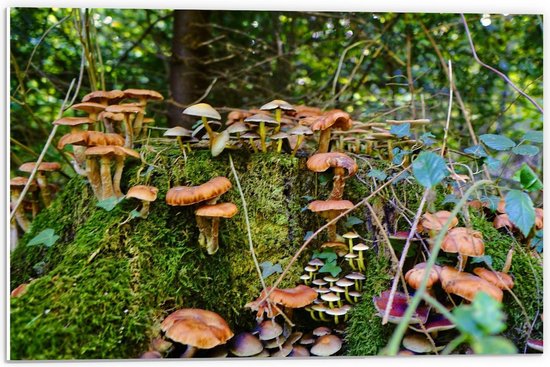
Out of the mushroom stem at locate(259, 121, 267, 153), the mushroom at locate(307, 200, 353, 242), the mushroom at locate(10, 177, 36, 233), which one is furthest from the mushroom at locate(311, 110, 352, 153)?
the mushroom at locate(10, 177, 36, 233)

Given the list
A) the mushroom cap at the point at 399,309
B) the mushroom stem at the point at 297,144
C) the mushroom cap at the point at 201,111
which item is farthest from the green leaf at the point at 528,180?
the mushroom cap at the point at 201,111

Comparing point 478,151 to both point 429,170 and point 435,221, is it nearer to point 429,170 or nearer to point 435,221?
point 435,221

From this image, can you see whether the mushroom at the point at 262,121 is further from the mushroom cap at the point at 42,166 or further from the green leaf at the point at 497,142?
the mushroom cap at the point at 42,166

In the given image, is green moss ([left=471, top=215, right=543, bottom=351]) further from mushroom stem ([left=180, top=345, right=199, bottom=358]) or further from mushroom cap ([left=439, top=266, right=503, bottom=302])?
mushroom stem ([left=180, top=345, right=199, bottom=358])

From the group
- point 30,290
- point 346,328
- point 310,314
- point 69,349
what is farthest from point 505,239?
point 30,290

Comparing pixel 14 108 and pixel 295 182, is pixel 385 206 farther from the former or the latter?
pixel 14 108

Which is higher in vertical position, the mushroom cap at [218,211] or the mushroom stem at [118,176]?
the mushroom stem at [118,176]

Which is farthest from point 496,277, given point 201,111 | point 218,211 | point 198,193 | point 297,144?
point 201,111
